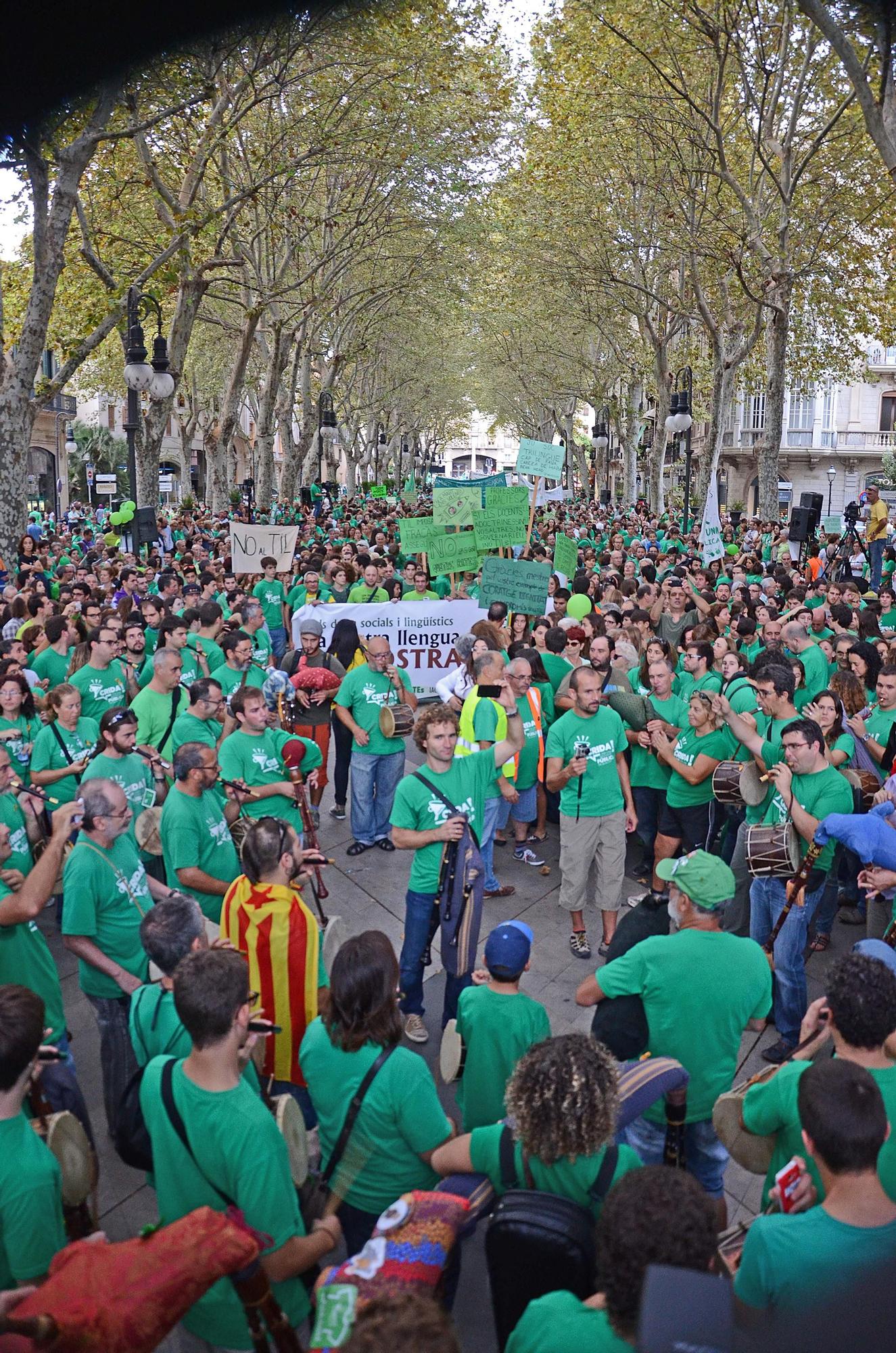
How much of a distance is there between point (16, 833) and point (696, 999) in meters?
2.90

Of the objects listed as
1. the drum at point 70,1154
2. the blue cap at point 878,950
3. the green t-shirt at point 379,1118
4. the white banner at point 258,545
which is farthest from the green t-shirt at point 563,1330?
the white banner at point 258,545

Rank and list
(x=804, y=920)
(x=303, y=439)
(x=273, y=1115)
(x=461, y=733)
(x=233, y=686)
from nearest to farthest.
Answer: (x=273, y=1115) < (x=804, y=920) < (x=461, y=733) < (x=233, y=686) < (x=303, y=439)

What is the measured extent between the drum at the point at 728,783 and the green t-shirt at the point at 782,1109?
307 centimetres

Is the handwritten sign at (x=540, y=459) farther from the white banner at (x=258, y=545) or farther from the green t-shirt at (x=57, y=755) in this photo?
the green t-shirt at (x=57, y=755)

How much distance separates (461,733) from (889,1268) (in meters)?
4.87

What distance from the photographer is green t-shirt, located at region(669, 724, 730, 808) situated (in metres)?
6.37

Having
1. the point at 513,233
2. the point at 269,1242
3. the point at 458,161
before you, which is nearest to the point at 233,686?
the point at 269,1242

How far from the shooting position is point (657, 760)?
701cm

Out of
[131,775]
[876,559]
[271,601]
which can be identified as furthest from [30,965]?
[876,559]

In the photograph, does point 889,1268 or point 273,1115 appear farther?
point 273,1115

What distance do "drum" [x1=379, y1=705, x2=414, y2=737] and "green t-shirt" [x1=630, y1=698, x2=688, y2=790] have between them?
1599mm

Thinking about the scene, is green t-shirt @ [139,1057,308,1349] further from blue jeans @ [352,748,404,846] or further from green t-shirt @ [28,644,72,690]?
green t-shirt @ [28,644,72,690]

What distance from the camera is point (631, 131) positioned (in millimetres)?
20172

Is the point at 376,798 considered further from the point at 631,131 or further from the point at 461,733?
the point at 631,131
